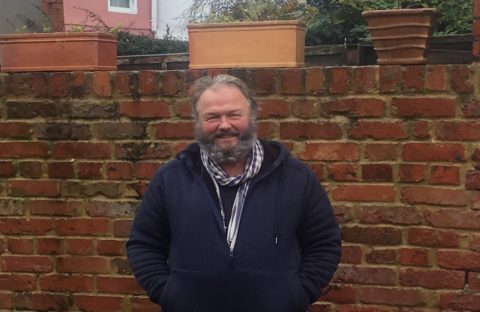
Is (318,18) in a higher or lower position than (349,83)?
higher

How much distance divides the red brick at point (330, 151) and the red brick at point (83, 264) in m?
1.08

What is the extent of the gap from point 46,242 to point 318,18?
2.77 m

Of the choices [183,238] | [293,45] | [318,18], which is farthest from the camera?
[318,18]

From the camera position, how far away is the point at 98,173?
10.4 feet

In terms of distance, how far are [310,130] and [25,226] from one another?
1.46 meters

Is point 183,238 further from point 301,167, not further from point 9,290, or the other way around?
point 9,290

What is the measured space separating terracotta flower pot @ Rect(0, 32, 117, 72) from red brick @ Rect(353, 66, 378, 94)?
3.99ft

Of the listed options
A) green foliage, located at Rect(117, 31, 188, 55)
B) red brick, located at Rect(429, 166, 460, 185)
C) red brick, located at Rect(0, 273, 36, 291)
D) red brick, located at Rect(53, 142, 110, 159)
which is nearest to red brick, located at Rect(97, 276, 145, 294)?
red brick, located at Rect(0, 273, 36, 291)

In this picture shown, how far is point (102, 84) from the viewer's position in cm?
312

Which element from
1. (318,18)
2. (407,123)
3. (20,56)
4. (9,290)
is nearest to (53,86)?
(20,56)

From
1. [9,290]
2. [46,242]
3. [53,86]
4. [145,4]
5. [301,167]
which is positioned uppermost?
[145,4]

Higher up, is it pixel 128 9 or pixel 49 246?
pixel 128 9

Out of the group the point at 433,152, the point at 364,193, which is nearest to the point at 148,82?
the point at 364,193

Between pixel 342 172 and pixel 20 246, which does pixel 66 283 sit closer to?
pixel 20 246
